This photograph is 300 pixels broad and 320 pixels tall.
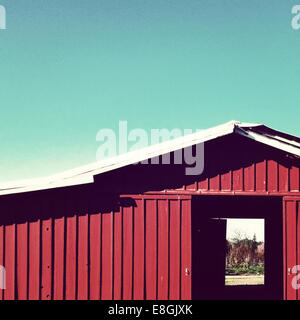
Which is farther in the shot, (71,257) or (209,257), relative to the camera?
(209,257)

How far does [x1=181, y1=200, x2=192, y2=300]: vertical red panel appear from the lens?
876 cm

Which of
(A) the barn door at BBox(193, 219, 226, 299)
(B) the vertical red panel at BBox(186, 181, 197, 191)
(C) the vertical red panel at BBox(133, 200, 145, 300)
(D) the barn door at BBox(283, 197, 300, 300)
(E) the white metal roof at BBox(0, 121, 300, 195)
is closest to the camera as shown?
(E) the white metal roof at BBox(0, 121, 300, 195)

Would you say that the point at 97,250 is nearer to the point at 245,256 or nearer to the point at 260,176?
the point at 260,176

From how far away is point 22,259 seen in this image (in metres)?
8.51

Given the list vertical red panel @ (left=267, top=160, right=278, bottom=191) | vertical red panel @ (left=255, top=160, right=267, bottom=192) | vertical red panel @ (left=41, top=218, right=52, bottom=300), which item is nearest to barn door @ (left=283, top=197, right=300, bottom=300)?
vertical red panel @ (left=267, top=160, right=278, bottom=191)

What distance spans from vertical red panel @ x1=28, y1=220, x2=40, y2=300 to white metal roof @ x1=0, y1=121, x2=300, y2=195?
1030 mm

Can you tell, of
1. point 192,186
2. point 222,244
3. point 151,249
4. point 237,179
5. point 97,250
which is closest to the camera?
point 97,250

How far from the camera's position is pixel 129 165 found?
29.3 feet

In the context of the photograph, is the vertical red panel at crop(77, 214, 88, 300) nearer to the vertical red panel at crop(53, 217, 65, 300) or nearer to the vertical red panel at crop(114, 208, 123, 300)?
the vertical red panel at crop(53, 217, 65, 300)

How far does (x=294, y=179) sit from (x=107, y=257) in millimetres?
5191

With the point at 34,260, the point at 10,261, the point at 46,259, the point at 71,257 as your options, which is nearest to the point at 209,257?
the point at 71,257
